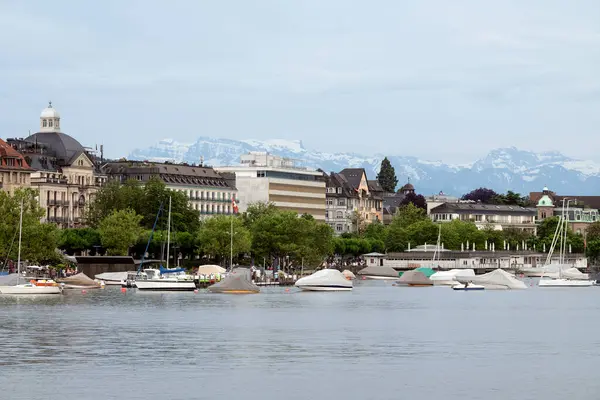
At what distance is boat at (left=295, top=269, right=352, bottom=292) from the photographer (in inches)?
6309

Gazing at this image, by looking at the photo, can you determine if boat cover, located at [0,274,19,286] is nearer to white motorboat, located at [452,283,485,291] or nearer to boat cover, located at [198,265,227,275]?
boat cover, located at [198,265,227,275]

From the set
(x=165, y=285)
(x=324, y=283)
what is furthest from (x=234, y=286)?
(x=324, y=283)

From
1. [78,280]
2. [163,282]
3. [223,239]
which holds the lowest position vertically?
[163,282]

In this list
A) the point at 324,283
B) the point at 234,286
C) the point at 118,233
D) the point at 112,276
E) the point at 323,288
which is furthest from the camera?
the point at 118,233

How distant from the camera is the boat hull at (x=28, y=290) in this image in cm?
13638

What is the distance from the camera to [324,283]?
160 meters

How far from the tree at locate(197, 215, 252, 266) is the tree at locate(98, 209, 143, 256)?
9.64 m

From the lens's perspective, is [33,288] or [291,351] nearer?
[291,351]

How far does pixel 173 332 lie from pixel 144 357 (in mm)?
17191

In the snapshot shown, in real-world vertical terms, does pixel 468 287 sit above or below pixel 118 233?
below

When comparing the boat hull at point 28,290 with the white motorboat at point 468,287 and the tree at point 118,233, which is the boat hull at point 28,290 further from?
the white motorboat at point 468,287

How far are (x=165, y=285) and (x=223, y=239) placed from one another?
4044 cm

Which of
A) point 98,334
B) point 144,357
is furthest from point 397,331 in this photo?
point 144,357

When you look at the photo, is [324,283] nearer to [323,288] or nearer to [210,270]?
[323,288]
